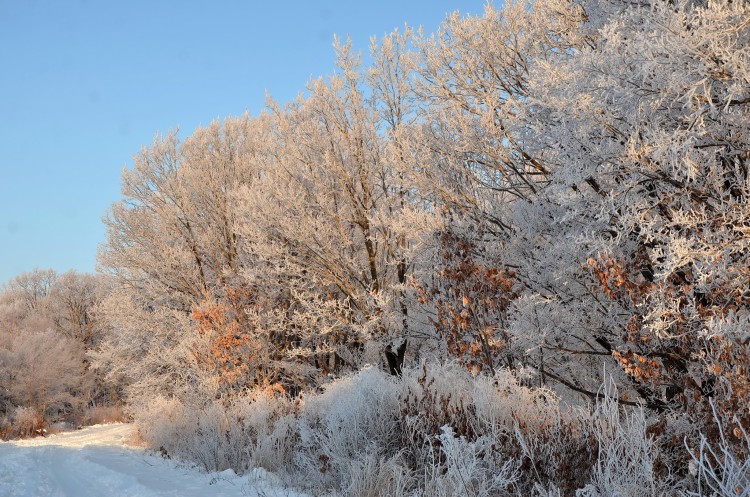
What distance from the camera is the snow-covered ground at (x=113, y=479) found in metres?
5.89

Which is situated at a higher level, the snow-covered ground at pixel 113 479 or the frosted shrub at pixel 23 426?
the snow-covered ground at pixel 113 479

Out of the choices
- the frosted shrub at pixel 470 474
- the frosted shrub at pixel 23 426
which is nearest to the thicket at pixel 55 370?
the frosted shrub at pixel 23 426

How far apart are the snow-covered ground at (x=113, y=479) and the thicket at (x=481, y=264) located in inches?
18.0

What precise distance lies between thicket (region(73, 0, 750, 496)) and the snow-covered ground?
457mm

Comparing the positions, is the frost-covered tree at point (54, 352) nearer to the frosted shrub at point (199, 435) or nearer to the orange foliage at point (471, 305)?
A: the frosted shrub at point (199, 435)

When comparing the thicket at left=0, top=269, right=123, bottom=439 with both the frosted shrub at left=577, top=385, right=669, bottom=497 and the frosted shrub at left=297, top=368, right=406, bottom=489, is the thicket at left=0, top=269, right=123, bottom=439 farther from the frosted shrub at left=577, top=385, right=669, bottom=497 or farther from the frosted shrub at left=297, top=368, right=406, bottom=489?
A: the frosted shrub at left=577, top=385, right=669, bottom=497

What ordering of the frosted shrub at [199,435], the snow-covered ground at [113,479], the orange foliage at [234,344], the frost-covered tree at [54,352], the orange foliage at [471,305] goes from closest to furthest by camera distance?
the snow-covered ground at [113,479] → the orange foliage at [471,305] → the frosted shrub at [199,435] → the orange foliage at [234,344] → the frost-covered tree at [54,352]

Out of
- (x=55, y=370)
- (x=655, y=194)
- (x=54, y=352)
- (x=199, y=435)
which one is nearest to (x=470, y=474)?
(x=655, y=194)

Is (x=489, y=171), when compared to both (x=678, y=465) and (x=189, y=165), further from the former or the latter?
(x=189, y=165)

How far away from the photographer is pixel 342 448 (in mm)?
5797

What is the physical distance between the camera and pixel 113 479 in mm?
6785

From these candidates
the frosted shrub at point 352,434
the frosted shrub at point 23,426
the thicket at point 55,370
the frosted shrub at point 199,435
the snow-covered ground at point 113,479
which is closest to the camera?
the frosted shrub at point 352,434

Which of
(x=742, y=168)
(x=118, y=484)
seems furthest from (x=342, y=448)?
(x=742, y=168)

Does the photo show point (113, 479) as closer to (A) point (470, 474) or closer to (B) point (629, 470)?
(A) point (470, 474)
